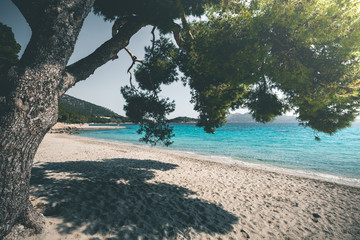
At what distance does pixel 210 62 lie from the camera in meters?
4.87

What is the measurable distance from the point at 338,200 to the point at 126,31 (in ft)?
40.2

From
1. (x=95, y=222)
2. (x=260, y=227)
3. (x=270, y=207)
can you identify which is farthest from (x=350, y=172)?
(x=95, y=222)

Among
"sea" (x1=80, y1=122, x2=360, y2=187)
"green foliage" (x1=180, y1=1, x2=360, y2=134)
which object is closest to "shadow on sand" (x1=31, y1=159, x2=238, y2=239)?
"green foliage" (x1=180, y1=1, x2=360, y2=134)

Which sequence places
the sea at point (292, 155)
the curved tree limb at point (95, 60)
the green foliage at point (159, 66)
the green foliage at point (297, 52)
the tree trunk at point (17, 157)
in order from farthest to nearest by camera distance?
1. the sea at point (292, 155)
2. the green foliage at point (159, 66)
3. the green foliage at point (297, 52)
4. the curved tree limb at point (95, 60)
5. the tree trunk at point (17, 157)

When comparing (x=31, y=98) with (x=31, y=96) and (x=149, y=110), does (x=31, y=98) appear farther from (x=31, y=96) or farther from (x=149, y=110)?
(x=149, y=110)

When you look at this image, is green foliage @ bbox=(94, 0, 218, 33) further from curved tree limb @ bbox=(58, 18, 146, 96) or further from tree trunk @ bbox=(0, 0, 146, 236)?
tree trunk @ bbox=(0, 0, 146, 236)

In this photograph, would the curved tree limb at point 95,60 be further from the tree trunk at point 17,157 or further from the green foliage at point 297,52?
the green foliage at point 297,52

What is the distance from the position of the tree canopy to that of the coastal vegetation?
0.03 meters

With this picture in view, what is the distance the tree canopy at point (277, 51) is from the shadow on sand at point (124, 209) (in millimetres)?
4187

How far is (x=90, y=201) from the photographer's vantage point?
4.61 metres

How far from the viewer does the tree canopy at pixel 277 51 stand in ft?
12.2

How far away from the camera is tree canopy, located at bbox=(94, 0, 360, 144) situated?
3.72 meters

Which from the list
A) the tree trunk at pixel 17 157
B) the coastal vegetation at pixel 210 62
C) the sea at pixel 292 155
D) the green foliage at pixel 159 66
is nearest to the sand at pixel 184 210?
the tree trunk at pixel 17 157

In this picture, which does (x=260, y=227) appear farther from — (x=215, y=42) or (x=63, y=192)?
(x=63, y=192)
